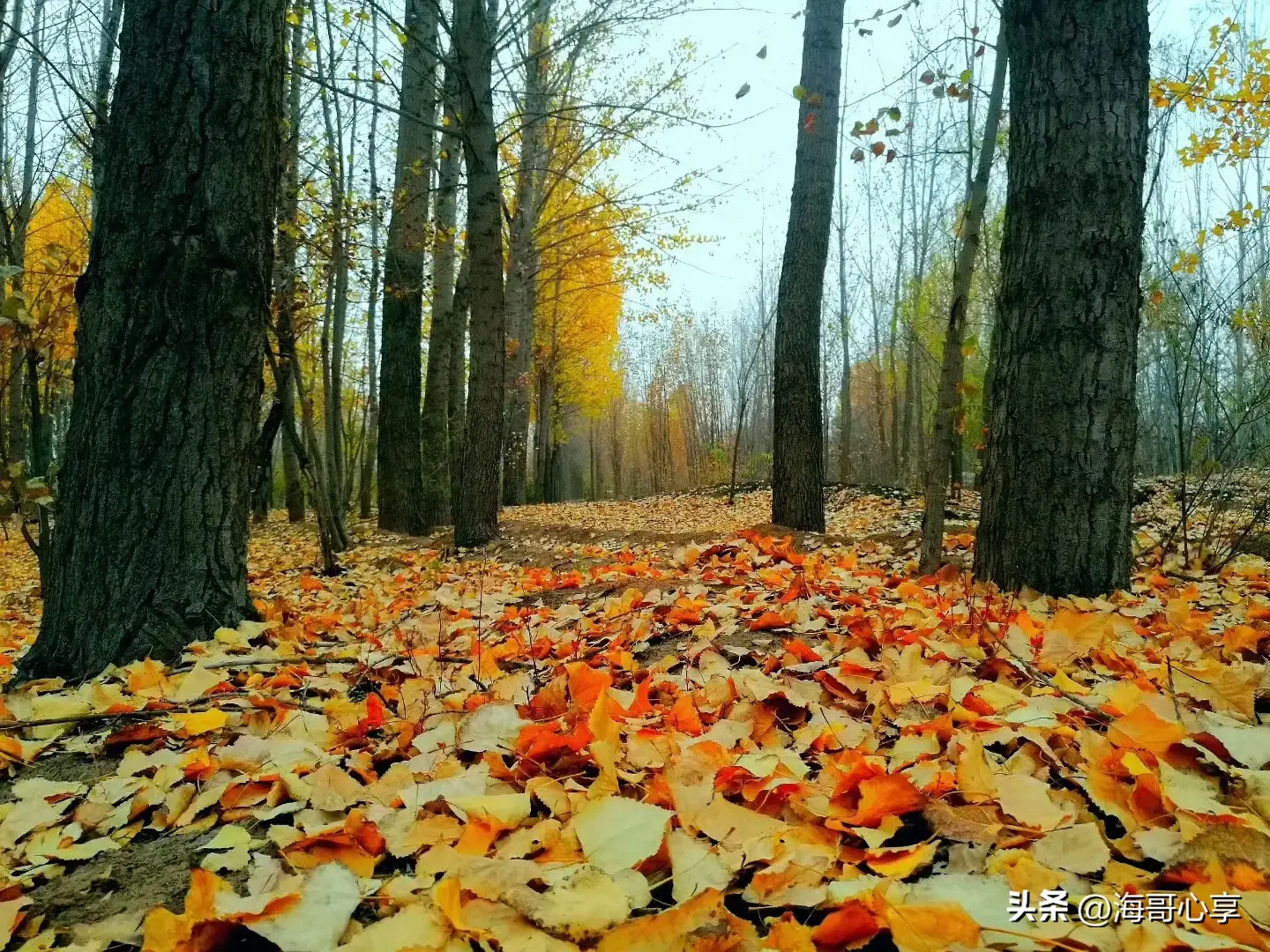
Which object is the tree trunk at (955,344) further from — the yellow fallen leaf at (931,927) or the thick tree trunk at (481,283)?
the thick tree trunk at (481,283)

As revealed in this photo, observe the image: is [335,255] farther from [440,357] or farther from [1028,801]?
[1028,801]

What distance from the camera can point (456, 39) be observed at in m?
5.43

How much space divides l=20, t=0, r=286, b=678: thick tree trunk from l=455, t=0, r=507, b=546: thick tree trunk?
11.2 ft

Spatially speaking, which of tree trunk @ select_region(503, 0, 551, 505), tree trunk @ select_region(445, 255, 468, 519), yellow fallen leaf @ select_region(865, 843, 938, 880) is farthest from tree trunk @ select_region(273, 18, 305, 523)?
tree trunk @ select_region(503, 0, 551, 505)

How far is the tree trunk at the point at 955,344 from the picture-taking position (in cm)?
306

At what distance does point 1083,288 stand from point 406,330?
6.73m

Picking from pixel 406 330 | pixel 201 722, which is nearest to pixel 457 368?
pixel 406 330

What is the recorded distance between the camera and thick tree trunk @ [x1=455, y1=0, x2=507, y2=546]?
221 inches

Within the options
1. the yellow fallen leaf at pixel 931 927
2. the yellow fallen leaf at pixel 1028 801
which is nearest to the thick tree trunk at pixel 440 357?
the yellow fallen leaf at pixel 1028 801

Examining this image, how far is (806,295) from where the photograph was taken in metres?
5.20

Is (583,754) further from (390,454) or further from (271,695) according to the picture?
(390,454)

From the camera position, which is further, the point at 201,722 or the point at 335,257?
the point at 335,257

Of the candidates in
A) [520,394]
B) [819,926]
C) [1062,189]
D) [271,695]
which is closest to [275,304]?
[271,695]

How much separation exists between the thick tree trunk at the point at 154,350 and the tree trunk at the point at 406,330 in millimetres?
5169
